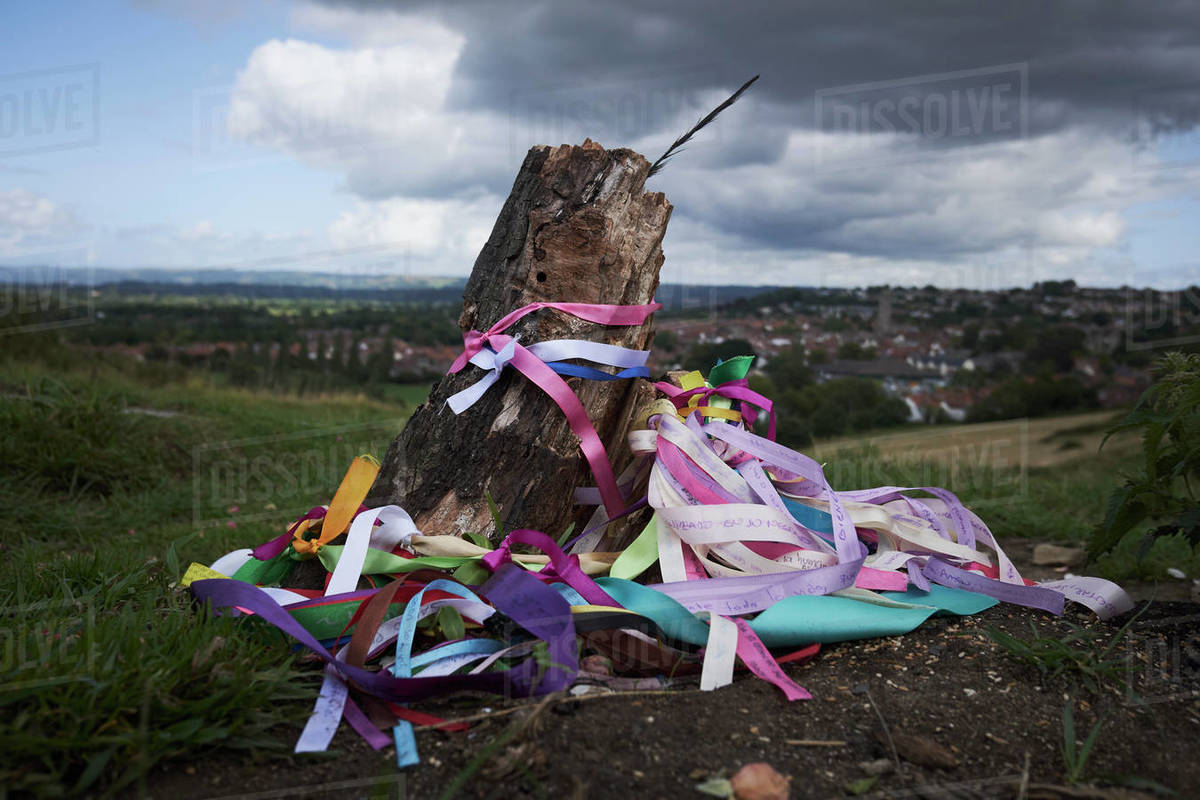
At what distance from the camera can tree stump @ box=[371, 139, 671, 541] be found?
271 centimetres

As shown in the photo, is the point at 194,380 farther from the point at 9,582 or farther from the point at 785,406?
the point at 9,582

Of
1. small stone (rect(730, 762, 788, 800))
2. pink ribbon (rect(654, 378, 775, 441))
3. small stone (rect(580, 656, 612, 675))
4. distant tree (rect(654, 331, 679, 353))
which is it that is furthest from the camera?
distant tree (rect(654, 331, 679, 353))

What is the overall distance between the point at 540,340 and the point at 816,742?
1633 mm

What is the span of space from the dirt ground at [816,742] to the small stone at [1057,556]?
2218 millimetres

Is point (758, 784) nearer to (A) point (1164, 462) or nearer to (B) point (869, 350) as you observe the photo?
(A) point (1164, 462)

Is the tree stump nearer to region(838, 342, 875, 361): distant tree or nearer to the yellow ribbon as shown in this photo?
the yellow ribbon

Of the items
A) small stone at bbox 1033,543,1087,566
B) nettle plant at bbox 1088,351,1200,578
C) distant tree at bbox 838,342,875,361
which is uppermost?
distant tree at bbox 838,342,875,361

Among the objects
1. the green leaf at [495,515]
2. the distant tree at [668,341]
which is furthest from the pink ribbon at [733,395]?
the distant tree at [668,341]

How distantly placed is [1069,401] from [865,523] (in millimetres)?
9968

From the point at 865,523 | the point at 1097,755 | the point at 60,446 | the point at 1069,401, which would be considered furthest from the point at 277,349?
the point at 1097,755

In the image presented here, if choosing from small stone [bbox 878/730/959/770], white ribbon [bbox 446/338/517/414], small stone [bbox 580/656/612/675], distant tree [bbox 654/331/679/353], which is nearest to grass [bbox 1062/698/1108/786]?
small stone [bbox 878/730/959/770]

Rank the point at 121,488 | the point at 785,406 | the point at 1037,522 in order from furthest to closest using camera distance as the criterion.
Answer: the point at 785,406
the point at 121,488
the point at 1037,522

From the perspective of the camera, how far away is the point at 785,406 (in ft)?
26.3

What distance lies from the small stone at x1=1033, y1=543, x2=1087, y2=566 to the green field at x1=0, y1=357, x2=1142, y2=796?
0.54m
